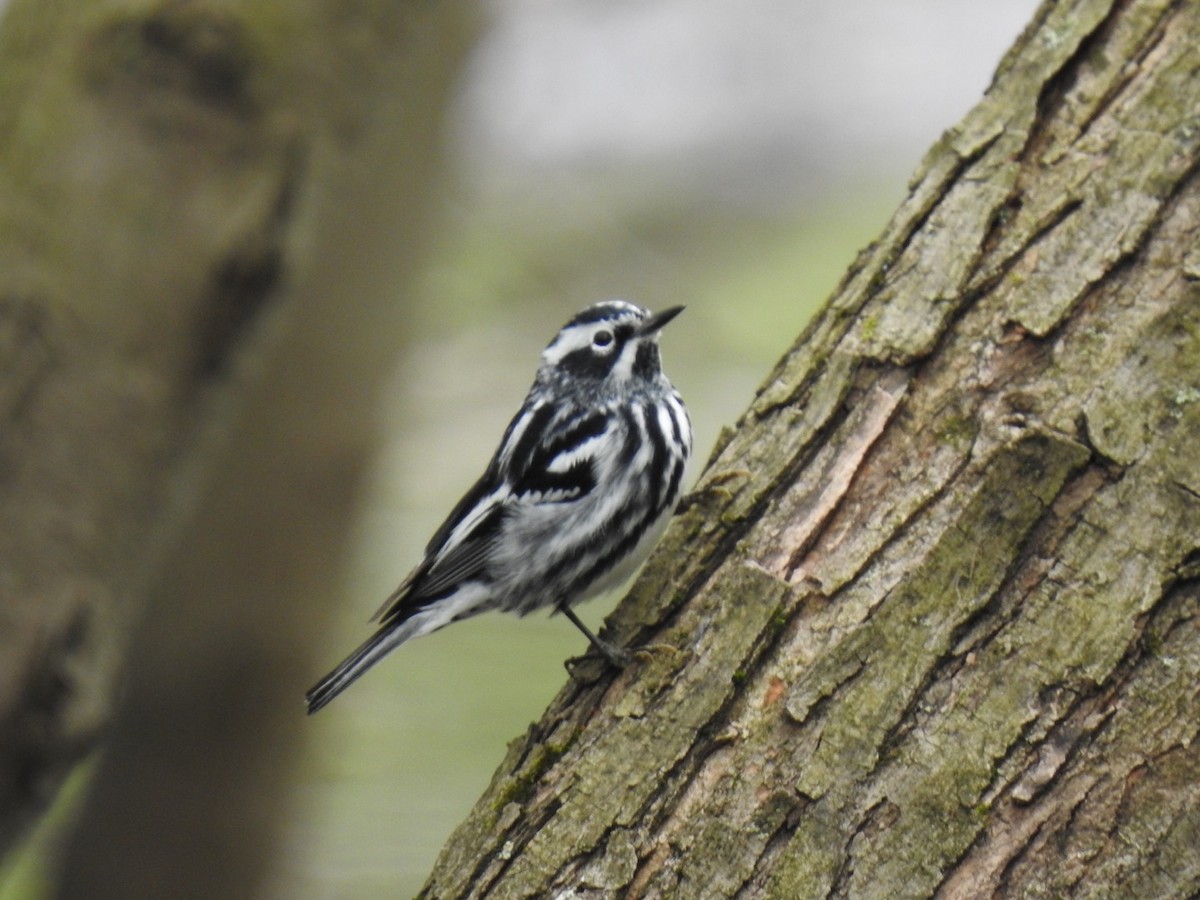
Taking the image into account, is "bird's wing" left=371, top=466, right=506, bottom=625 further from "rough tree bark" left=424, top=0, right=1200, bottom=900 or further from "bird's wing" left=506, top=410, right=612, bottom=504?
"rough tree bark" left=424, top=0, right=1200, bottom=900

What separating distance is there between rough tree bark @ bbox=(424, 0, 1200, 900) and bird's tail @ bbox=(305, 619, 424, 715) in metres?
1.13

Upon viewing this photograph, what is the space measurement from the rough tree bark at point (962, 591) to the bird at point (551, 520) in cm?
96

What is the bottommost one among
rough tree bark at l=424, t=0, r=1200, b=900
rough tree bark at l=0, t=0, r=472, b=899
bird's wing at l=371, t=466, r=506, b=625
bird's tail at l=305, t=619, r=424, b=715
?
rough tree bark at l=424, t=0, r=1200, b=900

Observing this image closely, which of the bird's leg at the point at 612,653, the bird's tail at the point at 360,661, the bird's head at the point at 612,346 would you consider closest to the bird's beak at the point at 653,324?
the bird's head at the point at 612,346

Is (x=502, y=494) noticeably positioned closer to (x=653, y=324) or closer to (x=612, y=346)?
(x=612, y=346)

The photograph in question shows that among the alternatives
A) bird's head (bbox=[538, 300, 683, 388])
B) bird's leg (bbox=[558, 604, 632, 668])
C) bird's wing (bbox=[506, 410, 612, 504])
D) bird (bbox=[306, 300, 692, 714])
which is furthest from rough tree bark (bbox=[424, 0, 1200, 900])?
bird's head (bbox=[538, 300, 683, 388])

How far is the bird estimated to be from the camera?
4363 mm

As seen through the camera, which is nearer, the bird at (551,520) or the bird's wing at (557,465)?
the bird at (551,520)

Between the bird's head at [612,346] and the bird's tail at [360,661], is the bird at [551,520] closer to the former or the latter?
the bird's tail at [360,661]

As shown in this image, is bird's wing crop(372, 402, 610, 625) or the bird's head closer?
bird's wing crop(372, 402, 610, 625)

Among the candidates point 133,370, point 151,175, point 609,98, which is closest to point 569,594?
point 133,370

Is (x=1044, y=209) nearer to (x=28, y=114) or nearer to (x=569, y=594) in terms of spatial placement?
(x=569, y=594)

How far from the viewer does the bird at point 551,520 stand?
4.36 m

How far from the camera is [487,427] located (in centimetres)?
690
